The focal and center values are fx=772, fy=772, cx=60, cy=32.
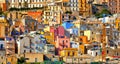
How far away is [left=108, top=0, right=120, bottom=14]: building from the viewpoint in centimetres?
4878

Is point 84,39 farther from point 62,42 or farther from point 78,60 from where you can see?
point 78,60

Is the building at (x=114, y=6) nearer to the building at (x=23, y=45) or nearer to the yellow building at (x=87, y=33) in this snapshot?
the yellow building at (x=87, y=33)

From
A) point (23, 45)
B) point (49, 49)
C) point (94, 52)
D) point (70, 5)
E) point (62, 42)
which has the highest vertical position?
point (70, 5)

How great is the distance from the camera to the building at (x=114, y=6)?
160ft

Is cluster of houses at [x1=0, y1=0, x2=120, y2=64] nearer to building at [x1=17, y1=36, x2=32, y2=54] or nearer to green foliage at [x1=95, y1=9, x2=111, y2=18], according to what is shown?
building at [x1=17, y1=36, x2=32, y2=54]

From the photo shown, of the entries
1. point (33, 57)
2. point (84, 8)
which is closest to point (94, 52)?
point (33, 57)

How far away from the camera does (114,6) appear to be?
49156mm

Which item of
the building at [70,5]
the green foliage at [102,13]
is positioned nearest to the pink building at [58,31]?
the building at [70,5]

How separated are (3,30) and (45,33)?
6.83 ft

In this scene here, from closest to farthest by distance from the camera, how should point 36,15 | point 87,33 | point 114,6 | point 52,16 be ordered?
point 87,33, point 52,16, point 36,15, point 114,6

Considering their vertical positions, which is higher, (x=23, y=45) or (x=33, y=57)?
(x=23, y=45)

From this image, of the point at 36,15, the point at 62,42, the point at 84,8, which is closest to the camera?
the point at 62,42

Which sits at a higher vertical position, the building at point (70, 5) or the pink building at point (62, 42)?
the building at point (70, 5)

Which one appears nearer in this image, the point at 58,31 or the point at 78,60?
the point at 78,60
